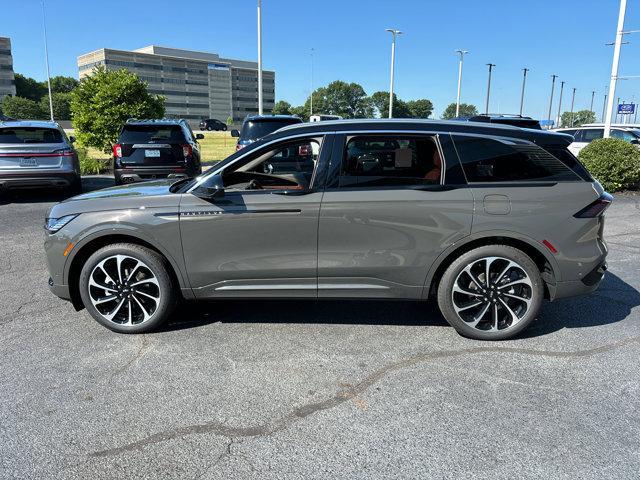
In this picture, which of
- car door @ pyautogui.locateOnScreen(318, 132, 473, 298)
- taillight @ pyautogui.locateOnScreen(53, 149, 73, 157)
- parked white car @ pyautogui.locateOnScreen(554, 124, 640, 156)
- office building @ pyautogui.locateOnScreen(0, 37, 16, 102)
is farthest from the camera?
office building @ pyautogui.locateOnScreen(0, 37, 16, 102)

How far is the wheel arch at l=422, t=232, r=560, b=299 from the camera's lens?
3879 mm

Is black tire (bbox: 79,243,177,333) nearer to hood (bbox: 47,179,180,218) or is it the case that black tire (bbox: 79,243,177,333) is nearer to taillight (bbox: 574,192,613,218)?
hood (bbox: 47,179,180,218)

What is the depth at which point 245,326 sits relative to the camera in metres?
4.31

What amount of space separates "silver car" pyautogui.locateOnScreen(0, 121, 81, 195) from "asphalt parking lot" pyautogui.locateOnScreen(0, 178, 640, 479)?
19.3ft

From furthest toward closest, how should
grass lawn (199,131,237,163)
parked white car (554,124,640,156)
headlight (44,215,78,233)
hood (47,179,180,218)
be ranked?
1. grass lawn (199,131,237,163)
2. parked white car (554,124,640,156)
3. headlight (44,215,78,233)
4. hood (47,179,180,218)

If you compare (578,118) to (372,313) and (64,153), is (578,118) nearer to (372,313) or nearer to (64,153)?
(64,153)

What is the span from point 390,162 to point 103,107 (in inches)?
603

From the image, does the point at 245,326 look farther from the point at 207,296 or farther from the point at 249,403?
the point at 249,403

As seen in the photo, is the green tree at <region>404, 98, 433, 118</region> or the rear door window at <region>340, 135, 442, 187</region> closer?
the rear door window at <region>340, 135, 442, 187</region>

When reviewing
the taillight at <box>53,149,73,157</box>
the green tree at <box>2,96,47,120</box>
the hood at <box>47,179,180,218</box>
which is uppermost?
the green tree at <box>2,96,47,120</box>

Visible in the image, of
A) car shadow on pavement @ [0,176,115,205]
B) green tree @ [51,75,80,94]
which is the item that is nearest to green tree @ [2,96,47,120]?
green tree @ [51,75,80,94]

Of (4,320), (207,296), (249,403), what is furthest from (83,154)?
(249,403)

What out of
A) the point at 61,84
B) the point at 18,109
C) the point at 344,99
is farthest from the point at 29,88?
the point at 344,99

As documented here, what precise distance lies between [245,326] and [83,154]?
1471 cm
